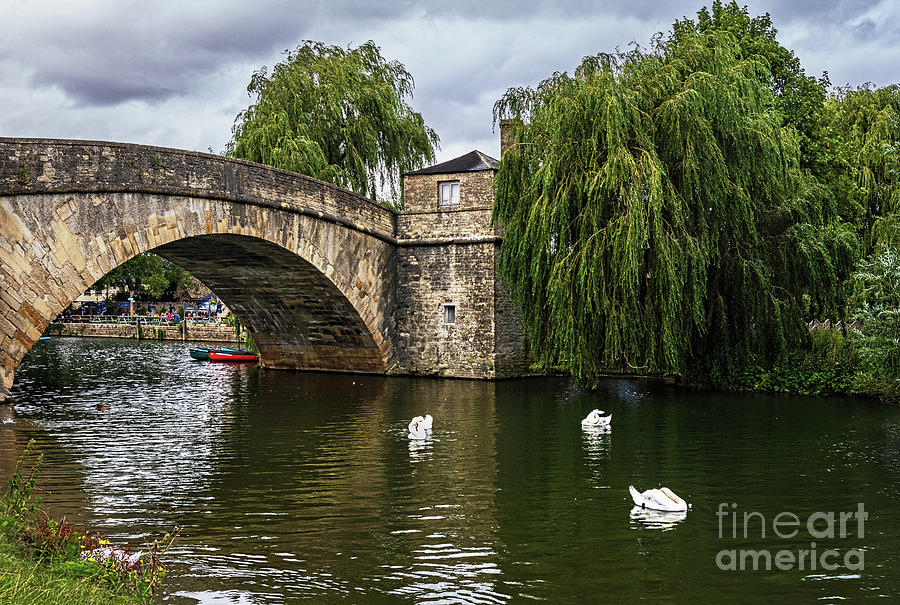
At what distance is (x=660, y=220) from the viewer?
1633cm

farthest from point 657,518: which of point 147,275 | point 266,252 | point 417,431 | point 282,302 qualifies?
point 147,275

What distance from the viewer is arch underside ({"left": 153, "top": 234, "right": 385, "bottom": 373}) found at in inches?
783

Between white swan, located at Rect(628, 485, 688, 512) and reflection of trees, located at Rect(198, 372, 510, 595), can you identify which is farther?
white swan, located at Rect(628, 485, 688, 512)

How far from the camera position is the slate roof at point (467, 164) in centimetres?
2220

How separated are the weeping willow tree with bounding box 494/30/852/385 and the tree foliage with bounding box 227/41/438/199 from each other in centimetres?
751

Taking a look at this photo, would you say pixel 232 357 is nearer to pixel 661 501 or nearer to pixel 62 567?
pixel 661 501

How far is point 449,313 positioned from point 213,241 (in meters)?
6.59

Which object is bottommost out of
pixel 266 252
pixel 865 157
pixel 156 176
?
pixel 266 252

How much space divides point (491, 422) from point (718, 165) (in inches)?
266

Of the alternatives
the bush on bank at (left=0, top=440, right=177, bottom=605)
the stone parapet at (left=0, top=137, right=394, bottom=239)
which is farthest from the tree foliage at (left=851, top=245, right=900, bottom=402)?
the bush on bank at (left=0, top=440, right=177, bottom=605)

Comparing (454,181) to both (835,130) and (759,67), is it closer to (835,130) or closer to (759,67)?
(759,67)

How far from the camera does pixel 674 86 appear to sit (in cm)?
1714

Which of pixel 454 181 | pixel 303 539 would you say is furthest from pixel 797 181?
pixel 303 539

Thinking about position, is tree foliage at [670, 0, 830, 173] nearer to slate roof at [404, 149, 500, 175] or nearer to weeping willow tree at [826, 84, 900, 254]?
weeping willow tree at [826, 84, 900, 254]
